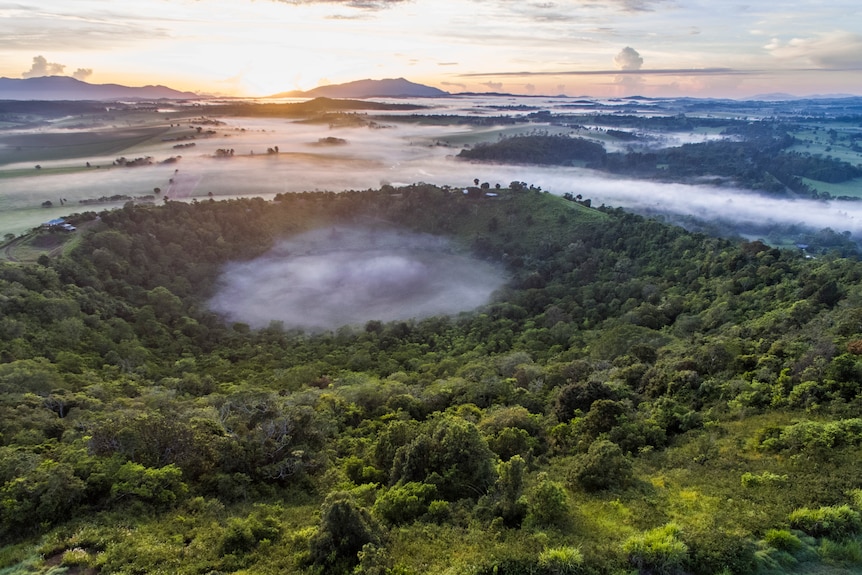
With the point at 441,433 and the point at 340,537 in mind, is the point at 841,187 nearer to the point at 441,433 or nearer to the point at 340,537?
the point at 441,433

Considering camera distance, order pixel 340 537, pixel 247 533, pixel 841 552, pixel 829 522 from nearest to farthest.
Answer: pixel 841 552
pixel 829 522
pixel 340 537
pixel 247 533

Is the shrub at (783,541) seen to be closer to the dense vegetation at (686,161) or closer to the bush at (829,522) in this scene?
the bush at (829,522)

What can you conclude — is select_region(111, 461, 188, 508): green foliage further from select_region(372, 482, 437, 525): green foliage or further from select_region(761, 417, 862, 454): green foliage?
select_region(761, 417, 862, 454): green foliage

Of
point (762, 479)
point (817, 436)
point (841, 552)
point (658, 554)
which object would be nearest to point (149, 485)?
point (658, 554)

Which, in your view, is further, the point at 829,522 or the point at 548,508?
the point at 548,508

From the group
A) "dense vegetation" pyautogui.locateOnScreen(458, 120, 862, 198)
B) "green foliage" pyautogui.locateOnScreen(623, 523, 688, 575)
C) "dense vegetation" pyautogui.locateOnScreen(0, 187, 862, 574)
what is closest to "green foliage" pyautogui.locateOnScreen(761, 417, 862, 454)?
"dense vegetation" pyautogui.locateOnScreen(0, 187, 862, 574)
